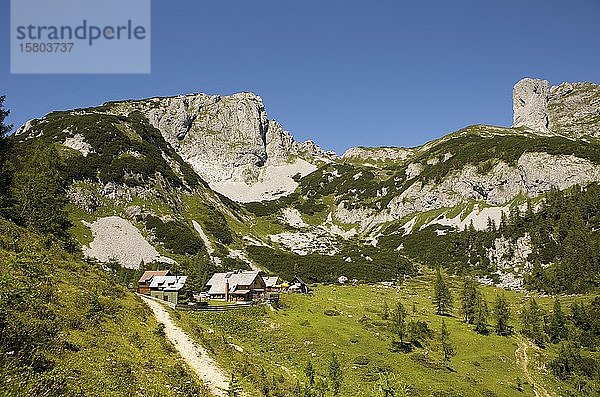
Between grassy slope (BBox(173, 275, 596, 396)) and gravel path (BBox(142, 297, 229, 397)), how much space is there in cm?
167

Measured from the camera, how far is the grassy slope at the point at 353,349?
42.4m

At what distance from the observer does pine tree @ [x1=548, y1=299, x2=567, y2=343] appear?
82650mm

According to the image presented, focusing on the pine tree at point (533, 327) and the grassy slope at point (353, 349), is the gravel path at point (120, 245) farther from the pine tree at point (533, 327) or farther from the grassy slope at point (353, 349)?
the pine tree at point (533, 327)

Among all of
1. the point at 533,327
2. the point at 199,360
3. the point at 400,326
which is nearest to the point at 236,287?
the point at 400,326

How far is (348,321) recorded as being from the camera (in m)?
74.6

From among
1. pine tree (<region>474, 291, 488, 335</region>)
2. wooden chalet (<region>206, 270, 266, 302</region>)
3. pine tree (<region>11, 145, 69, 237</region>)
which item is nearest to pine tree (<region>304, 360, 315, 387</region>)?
pine tree (<region>11, 145, 69, 237</region>)

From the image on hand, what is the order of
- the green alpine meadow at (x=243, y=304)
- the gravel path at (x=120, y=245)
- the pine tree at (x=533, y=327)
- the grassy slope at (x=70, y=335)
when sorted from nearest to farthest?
the grassy slope at (x=70, y=335), the green alpine meadow at (x=243, y=304), the pine tree at (x=533, y=327), the gravel path at (x=120, y=245)

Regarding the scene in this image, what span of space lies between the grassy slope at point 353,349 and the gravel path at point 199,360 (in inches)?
65.8

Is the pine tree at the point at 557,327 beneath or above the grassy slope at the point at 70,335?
beneath

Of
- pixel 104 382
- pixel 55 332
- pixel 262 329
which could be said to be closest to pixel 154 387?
pixel 104 382

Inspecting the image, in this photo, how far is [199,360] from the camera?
94.9ft

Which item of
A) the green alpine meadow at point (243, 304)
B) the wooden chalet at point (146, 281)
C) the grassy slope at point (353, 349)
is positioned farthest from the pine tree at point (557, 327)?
the wooden chalet at point (146, 281)

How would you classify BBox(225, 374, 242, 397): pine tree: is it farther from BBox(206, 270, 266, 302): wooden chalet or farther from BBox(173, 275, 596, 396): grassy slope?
BBox(206, 270, 266, 302): wooden chalet

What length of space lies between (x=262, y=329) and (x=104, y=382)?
42.9 m
